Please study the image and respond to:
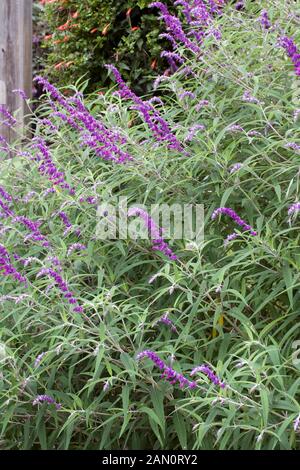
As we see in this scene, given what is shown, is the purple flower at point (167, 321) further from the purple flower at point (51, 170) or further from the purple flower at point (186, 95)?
the purple flower at point (186, 95)

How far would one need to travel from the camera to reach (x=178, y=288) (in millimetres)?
3312

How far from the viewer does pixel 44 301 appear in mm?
3432

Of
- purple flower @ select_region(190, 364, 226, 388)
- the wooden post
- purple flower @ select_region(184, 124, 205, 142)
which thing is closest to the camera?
purple flower @ select_region(190, 364, 226, 388)

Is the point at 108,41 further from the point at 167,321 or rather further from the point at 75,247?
the point at 167,321

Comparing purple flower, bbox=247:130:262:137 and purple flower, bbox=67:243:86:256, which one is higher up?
purple flower, bbox=247:130:262:137

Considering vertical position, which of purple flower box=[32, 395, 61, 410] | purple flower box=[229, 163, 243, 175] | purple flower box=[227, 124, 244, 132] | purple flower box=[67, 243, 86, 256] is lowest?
purple flower box=[32, 395, 61, 410]

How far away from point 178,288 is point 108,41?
14.7 feet

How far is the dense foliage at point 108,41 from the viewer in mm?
7078

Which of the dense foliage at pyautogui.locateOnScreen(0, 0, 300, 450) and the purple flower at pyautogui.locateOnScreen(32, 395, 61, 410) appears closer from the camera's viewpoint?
the dense foliage at pyautogui.locateOnScreen(0, 0, 300, 450)

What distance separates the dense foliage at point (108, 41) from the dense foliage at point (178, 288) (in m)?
3.12

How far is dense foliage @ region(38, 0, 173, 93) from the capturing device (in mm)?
7078

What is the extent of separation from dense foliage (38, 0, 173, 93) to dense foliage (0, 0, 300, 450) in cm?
312

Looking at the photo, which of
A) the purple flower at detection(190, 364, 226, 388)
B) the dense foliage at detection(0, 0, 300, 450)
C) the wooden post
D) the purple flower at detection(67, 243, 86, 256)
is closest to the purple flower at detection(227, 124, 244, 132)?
the dense foliage at detection(0, 0, 300, 450)

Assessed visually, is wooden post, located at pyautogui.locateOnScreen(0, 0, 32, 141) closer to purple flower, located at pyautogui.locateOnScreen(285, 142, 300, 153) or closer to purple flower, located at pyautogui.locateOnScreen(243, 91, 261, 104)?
purple flower, located at pyautogui.locateOnScreen(243, 91, 261, 104)
